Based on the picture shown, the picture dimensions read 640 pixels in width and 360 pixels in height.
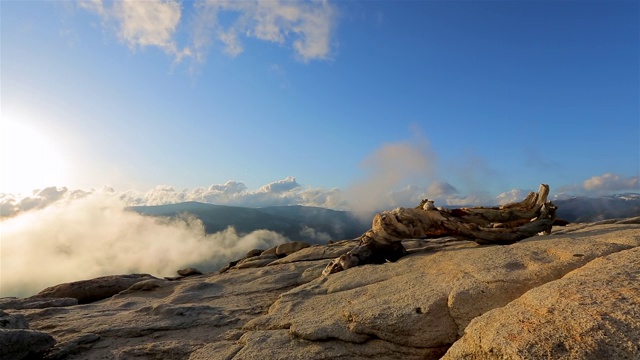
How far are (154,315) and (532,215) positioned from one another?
1886 centimetres

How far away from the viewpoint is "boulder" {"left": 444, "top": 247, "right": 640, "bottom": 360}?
233 inches

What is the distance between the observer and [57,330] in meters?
14.3

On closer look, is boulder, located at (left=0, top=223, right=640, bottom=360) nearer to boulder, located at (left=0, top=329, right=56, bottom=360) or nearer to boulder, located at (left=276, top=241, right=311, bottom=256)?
→ boulder, located at (left=0, top=329, right=56, bottom=360)

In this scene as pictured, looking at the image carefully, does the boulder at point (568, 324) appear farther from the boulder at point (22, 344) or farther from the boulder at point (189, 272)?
the boulder at point (189, 272)

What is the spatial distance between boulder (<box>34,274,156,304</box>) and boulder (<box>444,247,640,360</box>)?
25.0 metres

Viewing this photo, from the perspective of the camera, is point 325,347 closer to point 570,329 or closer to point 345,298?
point 345,298

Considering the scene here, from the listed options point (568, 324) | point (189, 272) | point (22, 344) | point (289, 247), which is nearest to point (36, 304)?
point (22, 344)

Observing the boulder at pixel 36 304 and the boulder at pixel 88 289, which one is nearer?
the boulder at pixel 36 304

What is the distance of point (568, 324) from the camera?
21.1ft

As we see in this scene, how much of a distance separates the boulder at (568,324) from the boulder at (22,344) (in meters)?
11.8

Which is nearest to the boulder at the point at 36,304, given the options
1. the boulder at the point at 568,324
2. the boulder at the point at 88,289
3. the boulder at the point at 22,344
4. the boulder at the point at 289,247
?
the boulder at the point at 88,289

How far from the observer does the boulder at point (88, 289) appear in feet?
78.5

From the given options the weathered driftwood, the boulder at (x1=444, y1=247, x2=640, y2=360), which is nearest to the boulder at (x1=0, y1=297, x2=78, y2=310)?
the weathered driftwood

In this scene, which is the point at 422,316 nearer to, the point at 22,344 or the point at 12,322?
the point at 22,344
